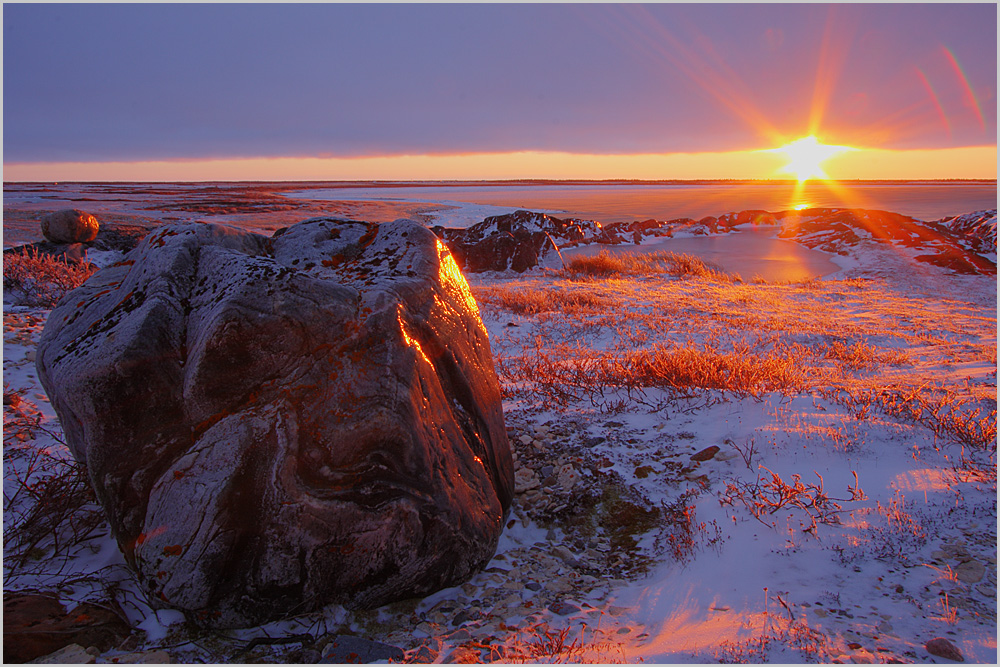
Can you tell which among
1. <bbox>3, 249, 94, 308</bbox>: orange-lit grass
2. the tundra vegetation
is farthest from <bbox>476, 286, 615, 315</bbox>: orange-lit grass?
<bbox>3, 249, 94, 308</bbox>: orange-lit grass

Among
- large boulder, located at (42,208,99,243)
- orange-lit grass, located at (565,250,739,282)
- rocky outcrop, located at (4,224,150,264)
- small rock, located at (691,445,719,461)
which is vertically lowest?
small rock, located at (691,445,719,461)

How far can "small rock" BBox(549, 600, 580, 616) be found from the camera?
2.39 m

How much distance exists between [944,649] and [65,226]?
15.9m

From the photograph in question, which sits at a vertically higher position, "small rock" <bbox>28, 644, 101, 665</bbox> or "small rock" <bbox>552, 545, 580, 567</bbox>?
"small rock" <bbox>28, 644, 101, 665</bbox>

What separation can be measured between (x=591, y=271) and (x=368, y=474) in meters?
14.2

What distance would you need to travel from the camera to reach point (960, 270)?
1554 centimetres

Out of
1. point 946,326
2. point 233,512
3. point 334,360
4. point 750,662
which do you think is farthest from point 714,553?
point 946,326

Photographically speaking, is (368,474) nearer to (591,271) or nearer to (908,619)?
(908,619)

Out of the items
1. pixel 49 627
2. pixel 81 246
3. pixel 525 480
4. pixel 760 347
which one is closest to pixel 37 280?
pixel 81 246

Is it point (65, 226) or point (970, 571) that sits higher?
point (65, 226)

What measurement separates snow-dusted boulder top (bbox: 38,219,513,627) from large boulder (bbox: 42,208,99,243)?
12428 mm

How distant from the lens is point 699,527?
2902 millimetres

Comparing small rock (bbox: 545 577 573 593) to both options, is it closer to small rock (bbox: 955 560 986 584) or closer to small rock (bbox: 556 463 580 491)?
small rock (bbox: 556 463 580 491)

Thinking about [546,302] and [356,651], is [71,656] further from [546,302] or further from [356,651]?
[546,302]
